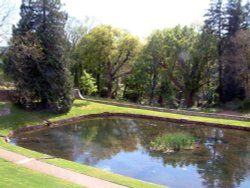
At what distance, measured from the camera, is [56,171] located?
9.87 m

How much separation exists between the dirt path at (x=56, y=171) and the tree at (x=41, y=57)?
499 inches

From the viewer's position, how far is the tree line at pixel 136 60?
24.4m

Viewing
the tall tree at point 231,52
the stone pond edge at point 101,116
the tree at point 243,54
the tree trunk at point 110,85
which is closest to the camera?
the stone pond edge at point 101,116

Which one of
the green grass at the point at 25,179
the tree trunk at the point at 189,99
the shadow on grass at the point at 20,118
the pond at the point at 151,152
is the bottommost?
the pond at the point at 151,152

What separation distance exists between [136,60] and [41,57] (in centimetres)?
1459

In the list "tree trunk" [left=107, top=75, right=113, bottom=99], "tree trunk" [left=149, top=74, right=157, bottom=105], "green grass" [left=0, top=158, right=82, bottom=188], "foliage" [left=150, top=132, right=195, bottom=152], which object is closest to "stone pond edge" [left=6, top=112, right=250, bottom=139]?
"foliage" [left=150, top=132, right=195, bottom=152]

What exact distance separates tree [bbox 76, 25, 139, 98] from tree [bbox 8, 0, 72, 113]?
11463mm

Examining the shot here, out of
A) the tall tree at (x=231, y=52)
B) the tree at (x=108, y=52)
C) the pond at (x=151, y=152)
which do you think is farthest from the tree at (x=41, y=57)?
the tall tree at (x=231, y=52)

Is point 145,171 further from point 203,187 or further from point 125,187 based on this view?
point 125,187

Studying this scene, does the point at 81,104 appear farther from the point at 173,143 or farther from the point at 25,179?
the point at 25,179

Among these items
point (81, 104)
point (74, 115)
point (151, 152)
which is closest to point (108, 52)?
point (81, 104)

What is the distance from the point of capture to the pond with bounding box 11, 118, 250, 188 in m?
12.6

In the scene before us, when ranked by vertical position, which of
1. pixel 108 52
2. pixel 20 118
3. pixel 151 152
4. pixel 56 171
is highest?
pixel 108 52

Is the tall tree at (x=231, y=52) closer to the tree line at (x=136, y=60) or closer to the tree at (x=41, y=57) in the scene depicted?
the tree line at (x=136, y=60)
